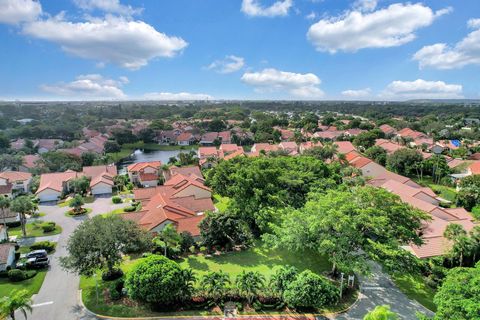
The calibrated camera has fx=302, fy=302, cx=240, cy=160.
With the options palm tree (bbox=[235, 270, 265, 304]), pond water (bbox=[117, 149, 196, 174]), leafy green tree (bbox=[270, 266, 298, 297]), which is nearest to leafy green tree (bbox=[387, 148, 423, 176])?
leafy green tree (bbox=[270, 266, 298, 297])

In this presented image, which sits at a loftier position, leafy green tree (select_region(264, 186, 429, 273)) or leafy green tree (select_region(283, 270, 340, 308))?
leafy green tree (select_region(264, 186, 429, 273))

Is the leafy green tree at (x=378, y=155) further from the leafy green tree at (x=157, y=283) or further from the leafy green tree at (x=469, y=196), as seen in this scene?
the leafy green tree at (x=157, y=283)

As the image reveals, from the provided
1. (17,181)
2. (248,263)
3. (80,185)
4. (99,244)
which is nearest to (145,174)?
(80,185)

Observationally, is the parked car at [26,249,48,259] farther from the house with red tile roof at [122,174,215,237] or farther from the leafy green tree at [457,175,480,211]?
the leafy green tree at [457,175,480,211]

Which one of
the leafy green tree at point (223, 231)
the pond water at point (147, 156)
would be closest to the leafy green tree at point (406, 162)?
the leafy green tree at point (223, 231)

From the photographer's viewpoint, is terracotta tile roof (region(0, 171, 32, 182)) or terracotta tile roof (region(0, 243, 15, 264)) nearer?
terracotta tile roof (region(0, 243, 15, 264))

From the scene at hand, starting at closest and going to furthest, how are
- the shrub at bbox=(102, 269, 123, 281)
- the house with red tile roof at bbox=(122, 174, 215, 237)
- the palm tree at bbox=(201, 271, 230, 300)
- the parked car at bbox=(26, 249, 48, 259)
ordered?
1. the palm tree at bbox=(201, 271, 230, 300)
2. the shrub at bbox=(102, 269, 123, 281)
3. the parked car at bbox=(26, 249, 48, 259)
4. the house with red tile roof at bbox=(122, 174, 215, 237)

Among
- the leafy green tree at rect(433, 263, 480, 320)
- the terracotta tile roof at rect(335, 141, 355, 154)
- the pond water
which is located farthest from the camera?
the pond water
